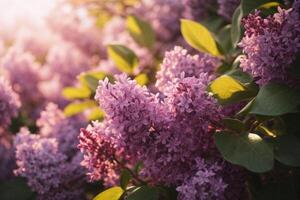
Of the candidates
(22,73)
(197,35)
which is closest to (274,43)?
(197,35)

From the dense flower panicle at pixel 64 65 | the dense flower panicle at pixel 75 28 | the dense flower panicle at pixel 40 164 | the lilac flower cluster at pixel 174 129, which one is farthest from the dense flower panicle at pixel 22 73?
the lilac flower cluster at pixel 174 129

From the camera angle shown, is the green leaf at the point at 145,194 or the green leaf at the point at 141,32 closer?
the green leaf at the point at 145,194

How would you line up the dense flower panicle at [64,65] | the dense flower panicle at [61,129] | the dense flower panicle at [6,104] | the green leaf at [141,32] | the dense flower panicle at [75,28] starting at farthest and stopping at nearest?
the dense flower panicle at [75,28], the dense flower panicle at [64,65], the green leaf at [141,32], the dense flower panicle at [61,129], the dense flower panicle at [6,104]

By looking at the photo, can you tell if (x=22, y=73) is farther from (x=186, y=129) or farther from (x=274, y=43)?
(x=274, y=43)

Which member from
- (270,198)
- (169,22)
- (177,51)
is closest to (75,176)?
(177,51)

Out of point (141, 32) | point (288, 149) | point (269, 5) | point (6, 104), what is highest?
point (141, 32)

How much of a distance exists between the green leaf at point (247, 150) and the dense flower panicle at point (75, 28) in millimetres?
2004

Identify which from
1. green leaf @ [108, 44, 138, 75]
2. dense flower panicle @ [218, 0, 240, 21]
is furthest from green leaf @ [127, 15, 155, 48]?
dense flower panicle @ [218, 0, 240, 21]

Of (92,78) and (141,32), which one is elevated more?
(141,32)

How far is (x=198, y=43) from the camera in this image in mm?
1692

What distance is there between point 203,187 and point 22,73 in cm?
169

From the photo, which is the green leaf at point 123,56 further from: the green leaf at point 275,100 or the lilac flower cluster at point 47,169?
the green leaf at point 275,100

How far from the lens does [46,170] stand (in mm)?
1692

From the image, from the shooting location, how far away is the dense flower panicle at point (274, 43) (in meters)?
1.23
